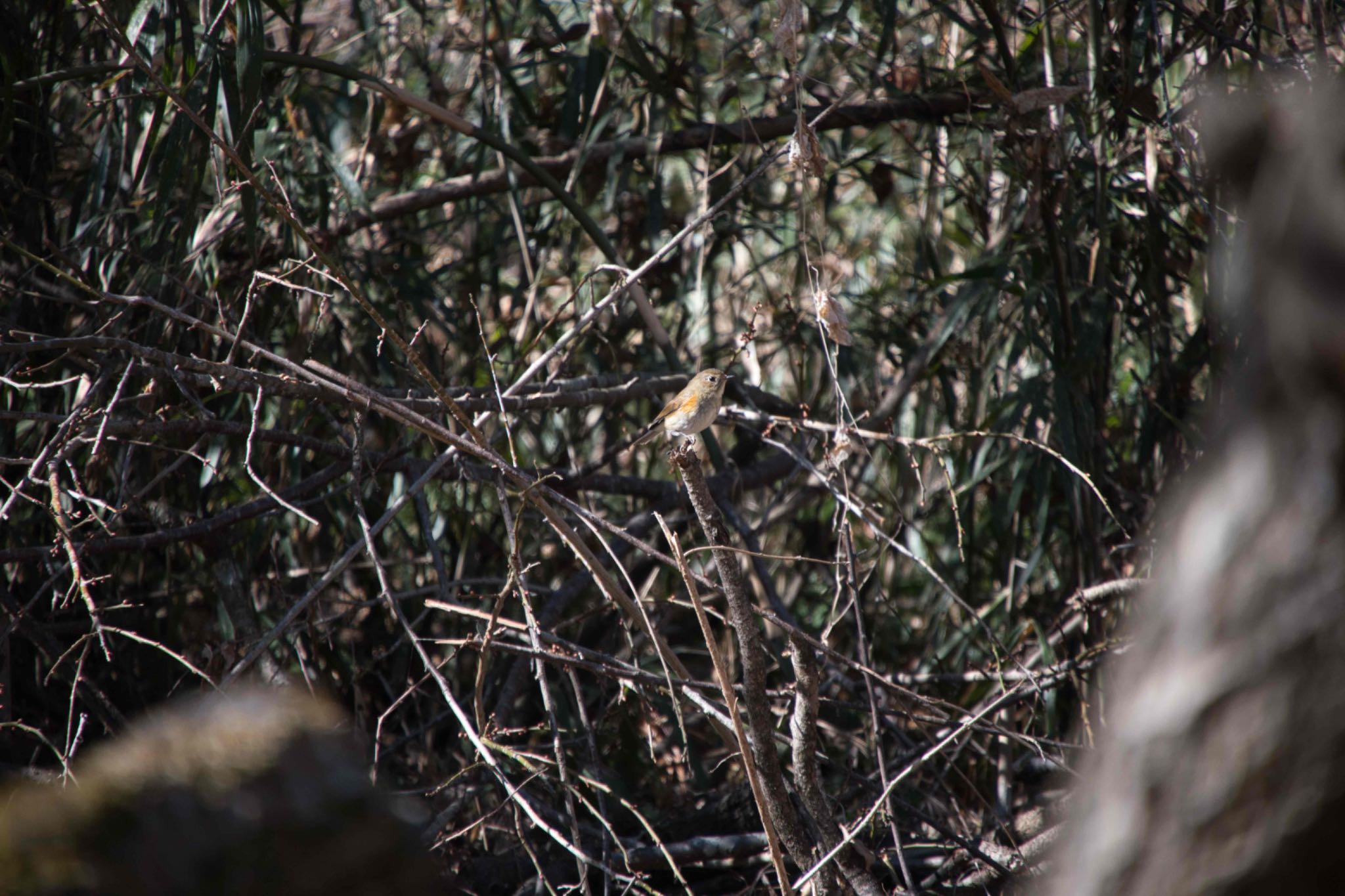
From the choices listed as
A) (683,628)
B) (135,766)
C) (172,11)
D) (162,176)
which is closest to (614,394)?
(162,176)

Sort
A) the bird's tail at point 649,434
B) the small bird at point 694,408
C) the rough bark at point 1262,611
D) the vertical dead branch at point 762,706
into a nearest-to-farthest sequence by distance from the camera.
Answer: the rough bark at point 1262,611, the vertical dead branch at point 762,706, the small bird at point 694,408, the bird's tail at point 649,434

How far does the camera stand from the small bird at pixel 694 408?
A: 11.7 feet

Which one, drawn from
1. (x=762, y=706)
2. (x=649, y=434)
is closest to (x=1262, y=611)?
(x=762, y=706)

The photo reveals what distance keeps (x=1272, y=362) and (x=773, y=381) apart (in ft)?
17.2

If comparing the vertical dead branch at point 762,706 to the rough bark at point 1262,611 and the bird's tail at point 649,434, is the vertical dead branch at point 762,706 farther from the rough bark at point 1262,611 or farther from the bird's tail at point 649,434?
the rough bark at point 1262,611

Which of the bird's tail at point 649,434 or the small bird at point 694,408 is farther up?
the small bird at point 694,408

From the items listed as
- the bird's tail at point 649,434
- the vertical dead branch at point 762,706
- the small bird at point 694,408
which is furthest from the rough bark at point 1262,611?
the bird's tail at point 649,434

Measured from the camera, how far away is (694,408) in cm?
362

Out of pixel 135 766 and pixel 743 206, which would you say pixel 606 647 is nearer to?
pixel 743 206

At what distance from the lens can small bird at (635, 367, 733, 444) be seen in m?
3.56

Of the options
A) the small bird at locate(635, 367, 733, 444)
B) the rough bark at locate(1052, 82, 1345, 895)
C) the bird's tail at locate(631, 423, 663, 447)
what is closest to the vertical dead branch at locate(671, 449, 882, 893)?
the small bird at locate(635, 367, 733, 444)

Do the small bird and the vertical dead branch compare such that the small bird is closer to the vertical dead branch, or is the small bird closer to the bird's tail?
the bird's tail

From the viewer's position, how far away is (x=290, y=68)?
12.7ft

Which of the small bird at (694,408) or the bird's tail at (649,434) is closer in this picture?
the small bird at (694,408)
